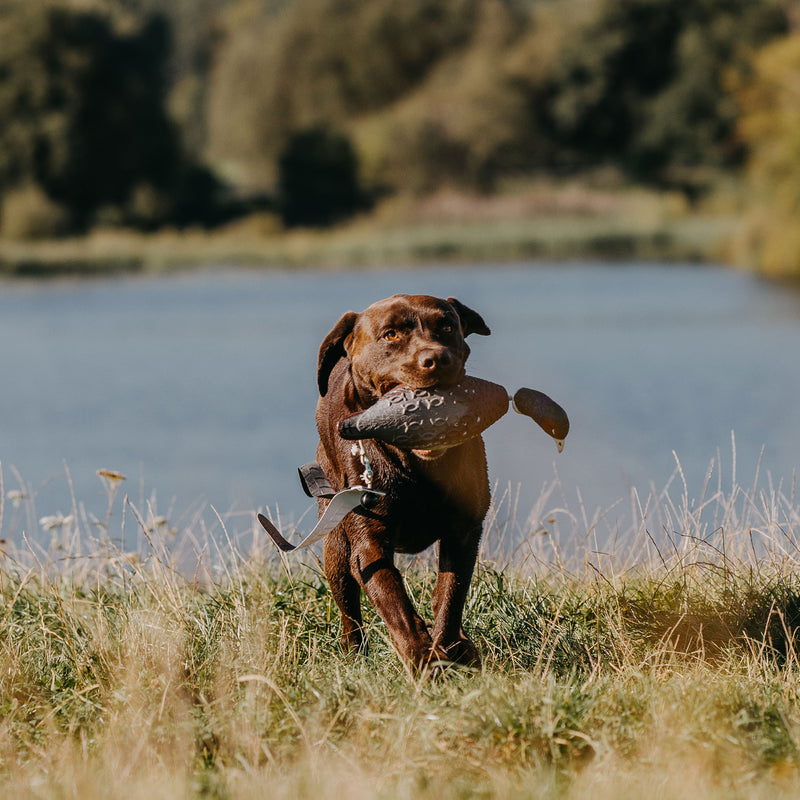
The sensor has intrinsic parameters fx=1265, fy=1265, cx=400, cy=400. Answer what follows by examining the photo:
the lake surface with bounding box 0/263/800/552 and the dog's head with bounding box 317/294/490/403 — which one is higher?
the dog's head with bounding box 317/294/490/403

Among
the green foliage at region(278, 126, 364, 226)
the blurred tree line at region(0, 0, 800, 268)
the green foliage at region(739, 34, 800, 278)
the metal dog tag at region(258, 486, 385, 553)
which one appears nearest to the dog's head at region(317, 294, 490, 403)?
the metal dog tag at region(258, 486, 385, 553)

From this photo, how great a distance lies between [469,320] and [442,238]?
40314 millimetres

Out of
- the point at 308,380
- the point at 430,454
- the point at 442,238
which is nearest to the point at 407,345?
the point at 430,454

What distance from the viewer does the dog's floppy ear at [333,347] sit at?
14.3 ft

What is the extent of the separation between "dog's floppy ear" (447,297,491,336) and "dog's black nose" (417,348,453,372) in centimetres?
44

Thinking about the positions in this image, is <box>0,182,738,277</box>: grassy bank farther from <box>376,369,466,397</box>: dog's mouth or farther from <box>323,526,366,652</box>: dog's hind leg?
<box>376,369,466,397</box>: dog's mouth

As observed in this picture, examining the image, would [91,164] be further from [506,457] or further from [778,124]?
[506,457]

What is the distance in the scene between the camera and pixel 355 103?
219 feet

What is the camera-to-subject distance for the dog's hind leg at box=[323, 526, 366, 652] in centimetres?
447

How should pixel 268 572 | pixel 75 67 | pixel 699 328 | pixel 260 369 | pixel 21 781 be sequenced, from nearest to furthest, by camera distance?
pixel 21 781, pixel 268 572, pixel 260 369, pixel 699 328, pixel 75 67

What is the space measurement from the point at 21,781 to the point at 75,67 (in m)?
48.7

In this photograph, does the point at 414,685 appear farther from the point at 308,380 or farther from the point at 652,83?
the point at 652,83

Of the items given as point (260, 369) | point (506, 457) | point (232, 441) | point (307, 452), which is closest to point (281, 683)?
point (506, 457)

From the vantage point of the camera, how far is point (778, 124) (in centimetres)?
2992
